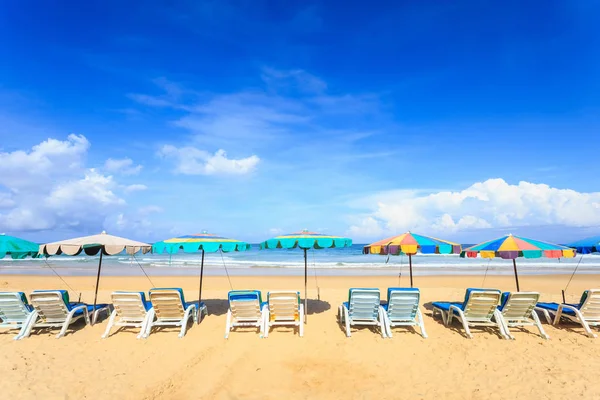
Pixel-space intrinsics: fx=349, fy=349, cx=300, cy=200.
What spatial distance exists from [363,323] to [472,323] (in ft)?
7.20

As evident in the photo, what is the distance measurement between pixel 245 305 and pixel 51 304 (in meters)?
3.92

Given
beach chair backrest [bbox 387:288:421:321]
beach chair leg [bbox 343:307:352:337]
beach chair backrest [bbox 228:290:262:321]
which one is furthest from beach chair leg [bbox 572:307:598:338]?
beach chair backrest [bbox 228:290:262:321]

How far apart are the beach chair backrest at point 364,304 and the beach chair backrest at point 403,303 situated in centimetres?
27

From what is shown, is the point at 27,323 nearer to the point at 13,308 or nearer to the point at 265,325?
the point at 13,308

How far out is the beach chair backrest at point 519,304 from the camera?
6.81 meters

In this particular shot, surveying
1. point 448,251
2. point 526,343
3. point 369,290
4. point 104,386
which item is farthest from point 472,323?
point 104,386

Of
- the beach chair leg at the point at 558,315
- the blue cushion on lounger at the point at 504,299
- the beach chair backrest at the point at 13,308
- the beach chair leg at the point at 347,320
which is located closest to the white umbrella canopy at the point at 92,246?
the beach chair backrest at the point at 13,308

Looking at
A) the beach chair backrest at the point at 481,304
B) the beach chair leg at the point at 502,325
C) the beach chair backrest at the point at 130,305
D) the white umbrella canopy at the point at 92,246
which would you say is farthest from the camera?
the white umbrella canopy at the point at 92,246

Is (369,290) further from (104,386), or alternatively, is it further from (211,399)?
(104,386)

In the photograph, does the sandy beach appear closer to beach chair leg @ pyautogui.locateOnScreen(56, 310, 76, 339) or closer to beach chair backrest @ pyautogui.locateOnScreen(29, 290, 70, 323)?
beach chair leg @ pyautogui.locateOnScreen(56, 310, 76, 339)

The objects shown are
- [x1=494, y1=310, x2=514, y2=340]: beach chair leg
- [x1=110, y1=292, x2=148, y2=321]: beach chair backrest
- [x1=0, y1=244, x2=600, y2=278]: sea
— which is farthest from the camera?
[x1=0, y1=244, x2=600, y2=278]: sea

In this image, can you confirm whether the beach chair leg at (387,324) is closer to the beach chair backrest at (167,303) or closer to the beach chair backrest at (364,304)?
the beach chair backrest at (364,304)

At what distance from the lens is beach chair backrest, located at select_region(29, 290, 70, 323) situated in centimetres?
694

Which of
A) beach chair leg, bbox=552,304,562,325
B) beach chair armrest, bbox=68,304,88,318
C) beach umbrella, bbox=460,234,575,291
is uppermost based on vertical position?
beach umbrella, bbox=460,234,575,291
